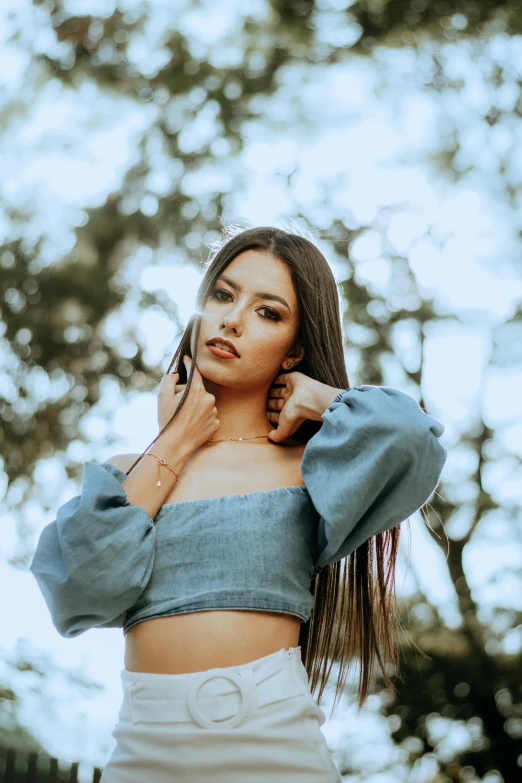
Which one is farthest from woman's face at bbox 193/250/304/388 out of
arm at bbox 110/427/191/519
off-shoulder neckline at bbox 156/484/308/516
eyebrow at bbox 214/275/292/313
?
off-shoulder neckline at bbox 156/484/308/516

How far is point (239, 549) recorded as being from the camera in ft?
7.09

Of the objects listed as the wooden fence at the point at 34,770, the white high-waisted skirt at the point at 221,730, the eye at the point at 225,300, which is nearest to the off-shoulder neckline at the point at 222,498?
the white high-waisted skirt at the point at 221,730

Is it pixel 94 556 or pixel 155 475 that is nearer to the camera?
pixel 94 556

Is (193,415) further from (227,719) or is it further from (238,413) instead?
(227,719)

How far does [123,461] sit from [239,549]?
1.58ft

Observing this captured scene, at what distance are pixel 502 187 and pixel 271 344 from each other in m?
7.79

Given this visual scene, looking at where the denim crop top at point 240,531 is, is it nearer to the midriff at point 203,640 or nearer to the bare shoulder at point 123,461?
the midriff at point 203,640

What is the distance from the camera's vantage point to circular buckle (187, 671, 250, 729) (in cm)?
198

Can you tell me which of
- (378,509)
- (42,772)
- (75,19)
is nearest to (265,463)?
(378,509)

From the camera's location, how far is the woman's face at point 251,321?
2.45 meters

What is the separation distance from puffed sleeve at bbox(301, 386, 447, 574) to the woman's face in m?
0.34

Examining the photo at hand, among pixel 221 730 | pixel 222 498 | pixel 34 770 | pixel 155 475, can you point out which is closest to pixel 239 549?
pixel 222 498

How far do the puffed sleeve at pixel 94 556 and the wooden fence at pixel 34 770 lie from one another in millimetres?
4107

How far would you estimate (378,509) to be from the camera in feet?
7.00
